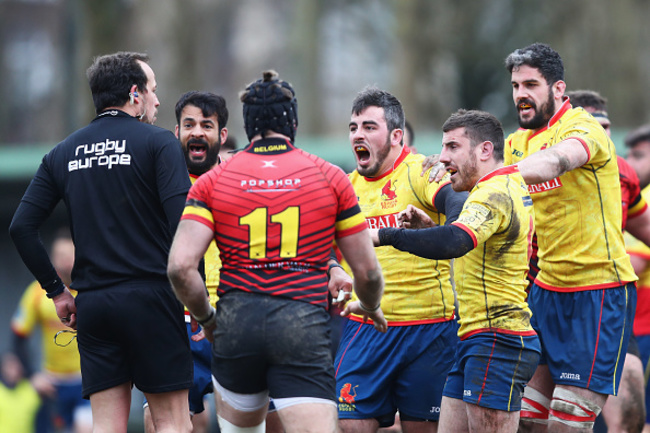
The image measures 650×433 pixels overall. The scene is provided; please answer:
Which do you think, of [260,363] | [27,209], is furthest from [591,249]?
[27,209]

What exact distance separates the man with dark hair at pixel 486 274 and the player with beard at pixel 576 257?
68 cm

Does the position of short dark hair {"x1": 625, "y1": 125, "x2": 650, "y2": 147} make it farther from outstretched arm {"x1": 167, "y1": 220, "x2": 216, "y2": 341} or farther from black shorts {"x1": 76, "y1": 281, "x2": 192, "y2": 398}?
outstretched arm {"x1": 167, "y1": 220, "x2": 216, "y2": 341}

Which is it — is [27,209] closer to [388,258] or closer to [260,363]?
[260,363]

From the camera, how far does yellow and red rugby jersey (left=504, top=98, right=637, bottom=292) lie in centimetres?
627

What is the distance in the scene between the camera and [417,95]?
19906 millimetres

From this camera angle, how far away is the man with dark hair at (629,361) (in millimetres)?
7234

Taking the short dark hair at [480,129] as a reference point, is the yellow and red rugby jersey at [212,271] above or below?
below

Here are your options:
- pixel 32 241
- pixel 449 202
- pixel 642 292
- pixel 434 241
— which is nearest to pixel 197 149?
pixel 32 241

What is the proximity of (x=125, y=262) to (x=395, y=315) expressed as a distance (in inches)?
76.7

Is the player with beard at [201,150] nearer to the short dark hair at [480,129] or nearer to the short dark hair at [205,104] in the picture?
the short dark hair at [205,104]

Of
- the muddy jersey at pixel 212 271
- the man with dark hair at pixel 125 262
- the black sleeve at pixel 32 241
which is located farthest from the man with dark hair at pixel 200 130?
the black sleeve at pixel 32 241

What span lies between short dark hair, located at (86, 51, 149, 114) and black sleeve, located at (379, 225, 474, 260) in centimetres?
179

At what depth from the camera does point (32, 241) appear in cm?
556

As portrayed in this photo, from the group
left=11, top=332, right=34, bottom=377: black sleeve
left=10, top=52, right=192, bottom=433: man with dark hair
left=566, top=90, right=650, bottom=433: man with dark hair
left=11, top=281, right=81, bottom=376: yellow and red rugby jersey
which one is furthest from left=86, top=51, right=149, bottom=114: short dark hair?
left=11, top=332, right=34, bottom=377: black sleeve
